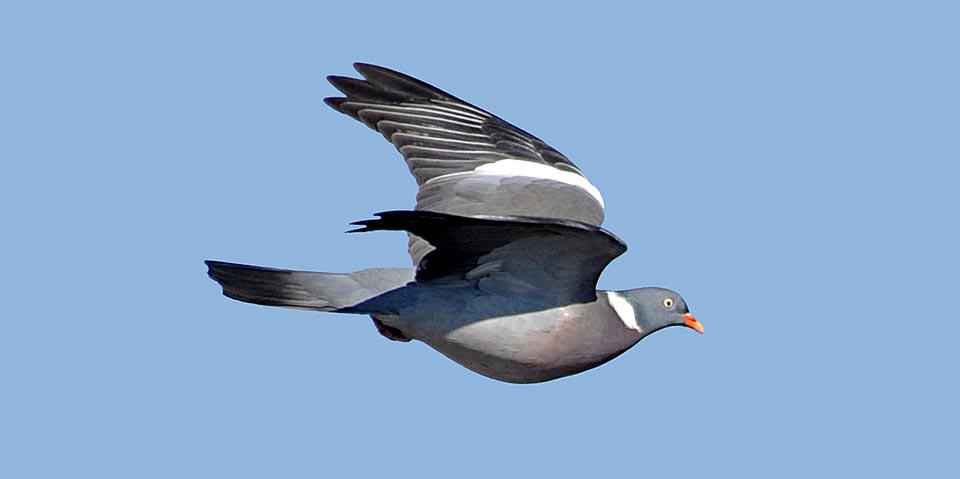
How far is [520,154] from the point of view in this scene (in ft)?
30.5

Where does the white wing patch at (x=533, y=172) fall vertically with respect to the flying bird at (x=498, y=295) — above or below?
above

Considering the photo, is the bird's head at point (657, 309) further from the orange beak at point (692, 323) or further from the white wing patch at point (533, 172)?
the white wing patch at point (533, 172)

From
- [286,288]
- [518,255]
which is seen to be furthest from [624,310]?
[286,288]

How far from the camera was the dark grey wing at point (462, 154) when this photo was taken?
28.9 feet

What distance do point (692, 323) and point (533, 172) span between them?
1.43 metres

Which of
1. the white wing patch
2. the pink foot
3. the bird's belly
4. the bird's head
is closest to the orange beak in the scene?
the bird's head

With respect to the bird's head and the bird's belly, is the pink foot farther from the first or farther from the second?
the bird's head

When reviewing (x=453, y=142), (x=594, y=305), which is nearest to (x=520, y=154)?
(x=453, y=142)

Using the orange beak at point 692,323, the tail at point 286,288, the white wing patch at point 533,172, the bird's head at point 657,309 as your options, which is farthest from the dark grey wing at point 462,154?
the tail at point 286,288

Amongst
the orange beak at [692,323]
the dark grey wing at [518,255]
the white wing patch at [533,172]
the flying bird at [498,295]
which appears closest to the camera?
the dark grey wing at [518,255]

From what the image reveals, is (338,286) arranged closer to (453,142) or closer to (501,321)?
(501,321)

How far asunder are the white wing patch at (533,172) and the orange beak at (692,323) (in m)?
1.00

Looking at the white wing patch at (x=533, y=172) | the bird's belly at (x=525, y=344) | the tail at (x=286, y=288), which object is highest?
the white wing patch at (x=533, y=172)

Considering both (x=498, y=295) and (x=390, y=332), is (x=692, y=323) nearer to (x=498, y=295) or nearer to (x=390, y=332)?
(x=498, y=295)
